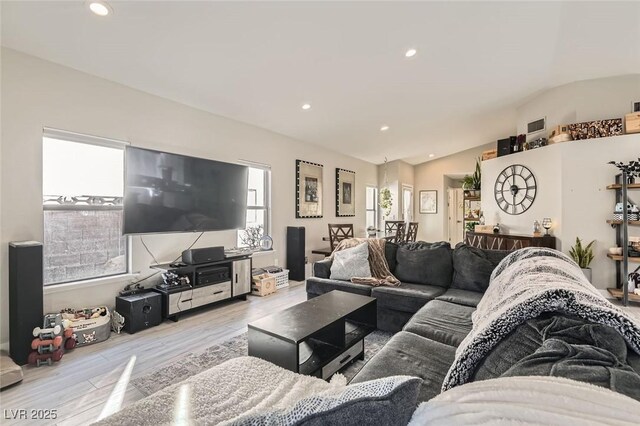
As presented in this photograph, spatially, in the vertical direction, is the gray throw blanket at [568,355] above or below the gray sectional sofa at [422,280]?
above

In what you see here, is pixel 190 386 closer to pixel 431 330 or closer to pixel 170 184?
pixel 431 330

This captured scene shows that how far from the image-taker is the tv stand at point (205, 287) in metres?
3.22

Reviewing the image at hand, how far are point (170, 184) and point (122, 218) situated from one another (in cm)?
61

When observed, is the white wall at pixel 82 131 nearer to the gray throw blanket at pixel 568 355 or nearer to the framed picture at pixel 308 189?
the framed picture at pixel 308 189

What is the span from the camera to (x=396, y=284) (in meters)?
3.18

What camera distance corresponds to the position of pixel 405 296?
9.35 feet

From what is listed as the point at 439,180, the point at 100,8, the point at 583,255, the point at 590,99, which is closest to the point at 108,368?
the point at 100,8

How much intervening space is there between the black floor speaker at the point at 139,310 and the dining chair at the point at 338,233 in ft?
10.8

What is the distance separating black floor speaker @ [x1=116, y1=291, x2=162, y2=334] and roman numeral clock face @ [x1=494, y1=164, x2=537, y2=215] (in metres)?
5.86

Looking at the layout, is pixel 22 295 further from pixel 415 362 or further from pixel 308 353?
pixel 415 362

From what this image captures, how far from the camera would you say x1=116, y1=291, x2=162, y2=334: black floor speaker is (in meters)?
2.92

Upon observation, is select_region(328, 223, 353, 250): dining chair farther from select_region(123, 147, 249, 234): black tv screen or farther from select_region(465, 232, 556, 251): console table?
select_region(465, 232, 556, 251): console table

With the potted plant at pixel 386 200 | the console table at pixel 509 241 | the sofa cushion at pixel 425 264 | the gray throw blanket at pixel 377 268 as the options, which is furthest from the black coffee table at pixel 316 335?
the potted plant at pixel 386 200

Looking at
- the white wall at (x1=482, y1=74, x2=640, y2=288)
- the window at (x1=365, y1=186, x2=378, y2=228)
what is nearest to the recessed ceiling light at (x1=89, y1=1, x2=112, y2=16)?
the white wall at (x1=482, y1=74, x2=640, y2=288)
